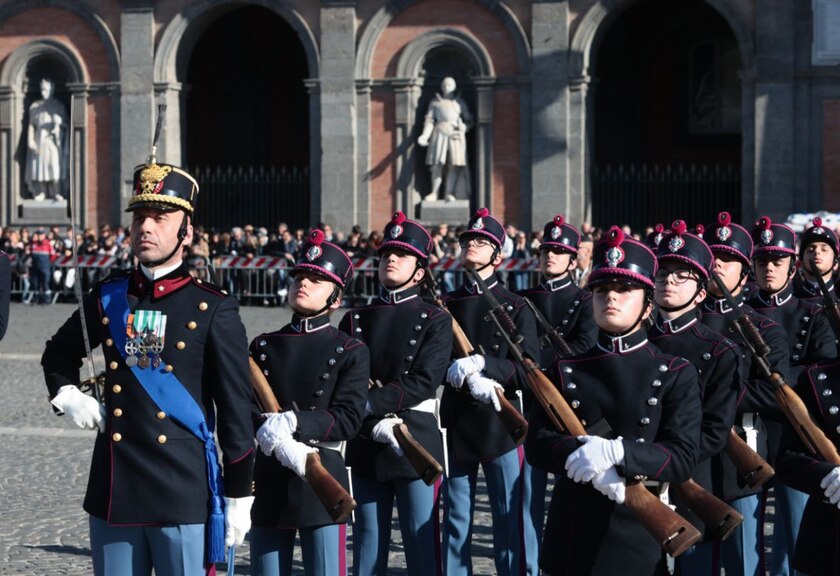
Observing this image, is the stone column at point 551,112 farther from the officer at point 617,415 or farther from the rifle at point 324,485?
the officer at point 617,415

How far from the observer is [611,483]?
5219 mm

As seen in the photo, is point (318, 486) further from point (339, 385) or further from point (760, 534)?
point (760, 534)

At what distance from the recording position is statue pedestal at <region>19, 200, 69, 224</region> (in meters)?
29.6

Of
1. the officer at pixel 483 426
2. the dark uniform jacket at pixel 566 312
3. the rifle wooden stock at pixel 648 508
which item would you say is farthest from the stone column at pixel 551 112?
the rifle wooden stock at pixel 648 508

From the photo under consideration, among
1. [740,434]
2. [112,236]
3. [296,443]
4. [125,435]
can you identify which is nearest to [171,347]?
[125,435]

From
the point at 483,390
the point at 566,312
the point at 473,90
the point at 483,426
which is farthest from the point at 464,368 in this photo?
the point at 473,90

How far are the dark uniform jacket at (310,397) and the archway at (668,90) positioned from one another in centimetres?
2429

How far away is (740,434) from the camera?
7129mm

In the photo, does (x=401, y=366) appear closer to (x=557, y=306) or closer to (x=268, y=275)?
(x=557, y=306)

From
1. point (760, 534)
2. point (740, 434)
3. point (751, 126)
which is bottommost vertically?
point (760, 534)

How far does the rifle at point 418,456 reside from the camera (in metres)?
6.86

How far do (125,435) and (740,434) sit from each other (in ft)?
9.62

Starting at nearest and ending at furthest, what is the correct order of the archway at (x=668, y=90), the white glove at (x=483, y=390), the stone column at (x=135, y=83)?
1. the white glove at (x=483, y=390)
2. the stone column at (x=135, y=83)
3. the archway at (x=668, y=90)

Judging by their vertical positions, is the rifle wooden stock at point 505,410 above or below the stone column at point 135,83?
below
